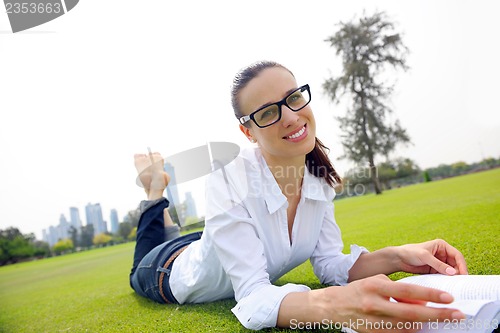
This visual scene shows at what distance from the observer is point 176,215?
11.7 feet

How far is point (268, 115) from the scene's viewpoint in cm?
189

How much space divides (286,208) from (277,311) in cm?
65

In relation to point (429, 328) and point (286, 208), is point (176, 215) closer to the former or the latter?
point (286, 208)

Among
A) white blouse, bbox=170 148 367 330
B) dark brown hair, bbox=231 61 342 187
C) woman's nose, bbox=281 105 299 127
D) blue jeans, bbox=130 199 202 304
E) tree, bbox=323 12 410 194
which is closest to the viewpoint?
white blouse, bbox=170 148 367 330

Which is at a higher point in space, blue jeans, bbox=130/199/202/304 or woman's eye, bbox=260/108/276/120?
woman's eye, bbox=260/108/276/120

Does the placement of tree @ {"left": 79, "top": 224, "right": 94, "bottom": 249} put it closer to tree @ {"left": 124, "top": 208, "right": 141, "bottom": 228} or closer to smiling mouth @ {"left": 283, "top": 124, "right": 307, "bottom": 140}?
tree @ {"left": 124, "top": 208, "right": 141, "bottom": 228}

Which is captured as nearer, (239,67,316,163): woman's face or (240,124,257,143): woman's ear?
(239,67,316,163): woman's face

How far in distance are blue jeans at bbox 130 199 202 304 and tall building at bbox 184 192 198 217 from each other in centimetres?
24

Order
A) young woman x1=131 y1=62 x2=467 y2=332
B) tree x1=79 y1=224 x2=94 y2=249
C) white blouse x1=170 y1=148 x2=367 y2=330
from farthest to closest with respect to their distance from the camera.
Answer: tree x1=79 y1=224 x2=94 y2=249 < white blouse x1=170 y1=148 x2=367 y2=330 < young woman x1=131 y1=62 x2=467 y2=332

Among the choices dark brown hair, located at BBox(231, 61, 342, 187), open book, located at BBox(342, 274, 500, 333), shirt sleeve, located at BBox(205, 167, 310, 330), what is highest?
dark brown hair, located at BBox(231, 61, 342, 187)

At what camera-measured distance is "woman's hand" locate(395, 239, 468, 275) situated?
1636 millimetres

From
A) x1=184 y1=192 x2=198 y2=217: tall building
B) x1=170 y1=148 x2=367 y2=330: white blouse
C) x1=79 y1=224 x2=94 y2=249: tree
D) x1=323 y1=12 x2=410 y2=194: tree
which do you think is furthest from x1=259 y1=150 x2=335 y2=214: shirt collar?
x1=79 y1=224 x2=94 y2=249: tree

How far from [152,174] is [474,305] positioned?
2803 millimetres

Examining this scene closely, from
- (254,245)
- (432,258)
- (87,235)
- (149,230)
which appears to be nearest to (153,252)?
(149,230)
